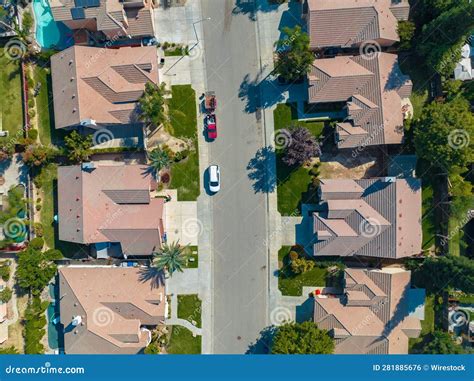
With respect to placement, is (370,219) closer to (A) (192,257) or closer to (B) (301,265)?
(B) (301,265)

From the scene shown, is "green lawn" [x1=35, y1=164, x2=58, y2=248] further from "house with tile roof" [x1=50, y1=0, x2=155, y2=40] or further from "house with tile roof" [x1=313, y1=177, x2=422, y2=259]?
"house with tile roof" [x1=313, y1=177, x2=422, y2=259]

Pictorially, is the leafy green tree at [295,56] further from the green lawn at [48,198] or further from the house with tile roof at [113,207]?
the green lawn at [48,198]

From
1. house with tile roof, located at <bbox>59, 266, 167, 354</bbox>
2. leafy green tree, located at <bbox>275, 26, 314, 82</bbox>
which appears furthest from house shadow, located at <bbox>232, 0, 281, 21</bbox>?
house with tile roof, located at <bbox>59, 266, 167, 354</bbox>

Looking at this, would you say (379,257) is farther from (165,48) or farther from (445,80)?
(165,48)

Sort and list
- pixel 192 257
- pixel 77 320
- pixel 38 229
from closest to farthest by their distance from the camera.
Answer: pixel 77 320, pixel 192 257, pixel 38 229

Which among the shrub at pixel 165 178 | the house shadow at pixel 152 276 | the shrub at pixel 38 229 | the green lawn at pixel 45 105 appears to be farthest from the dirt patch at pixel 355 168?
the shrub at pixel 38 229

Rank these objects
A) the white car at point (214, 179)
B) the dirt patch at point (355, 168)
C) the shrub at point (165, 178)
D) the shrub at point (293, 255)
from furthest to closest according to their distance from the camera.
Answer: the shrub at point (165, 178) < the dirt patch at point (355, 168) < the white car at point (214, 179) < the shrub at point (293, 255)

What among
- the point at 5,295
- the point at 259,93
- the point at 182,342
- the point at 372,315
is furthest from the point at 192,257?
the point at 5,295
